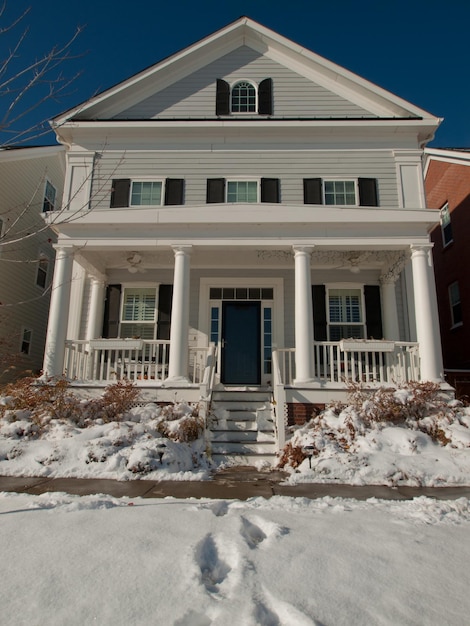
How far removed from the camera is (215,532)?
124 inches

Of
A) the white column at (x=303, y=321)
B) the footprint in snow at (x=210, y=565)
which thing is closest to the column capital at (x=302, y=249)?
the white column at (x=303, y=321)

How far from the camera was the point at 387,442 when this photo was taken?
22.4ft

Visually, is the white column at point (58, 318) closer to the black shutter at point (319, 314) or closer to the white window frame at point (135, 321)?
the white window frame at point (135, 321)

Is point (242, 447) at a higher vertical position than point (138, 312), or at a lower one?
lower

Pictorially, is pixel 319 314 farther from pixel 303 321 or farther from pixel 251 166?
pixel 251 166

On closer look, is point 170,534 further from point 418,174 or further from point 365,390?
point 418,174

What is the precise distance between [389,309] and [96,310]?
299 inches

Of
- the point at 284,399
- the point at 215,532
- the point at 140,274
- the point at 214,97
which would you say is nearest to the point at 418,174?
the point at 214,97

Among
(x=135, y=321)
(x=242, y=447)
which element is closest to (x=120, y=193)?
(x=135, y=321)

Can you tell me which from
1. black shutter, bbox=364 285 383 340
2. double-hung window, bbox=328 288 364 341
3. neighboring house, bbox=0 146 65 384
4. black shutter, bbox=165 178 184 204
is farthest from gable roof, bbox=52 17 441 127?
double-hung window, bbox=328 288 364 341

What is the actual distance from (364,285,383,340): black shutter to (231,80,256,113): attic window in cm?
594

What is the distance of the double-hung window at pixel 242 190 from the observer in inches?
437

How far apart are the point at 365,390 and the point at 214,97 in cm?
892

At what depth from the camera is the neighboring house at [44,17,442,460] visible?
32.8 ft
